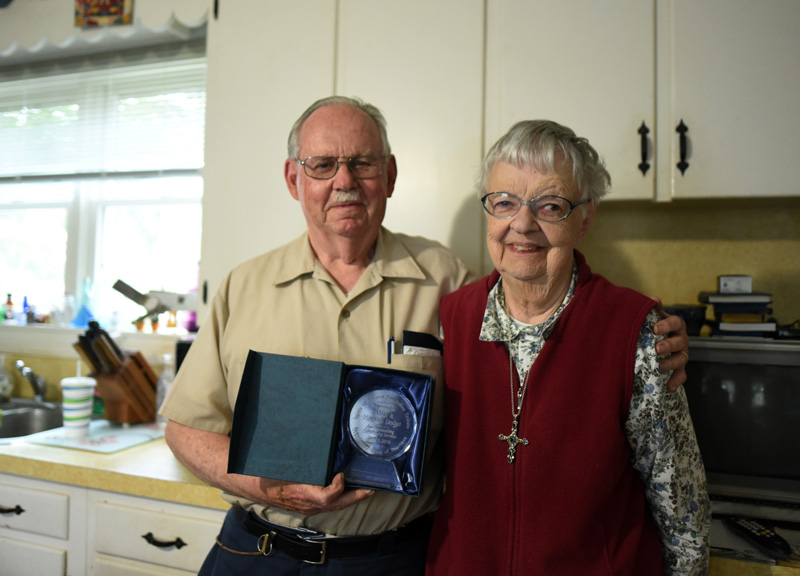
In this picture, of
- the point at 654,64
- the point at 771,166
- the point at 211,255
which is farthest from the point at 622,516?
the point at 211,255

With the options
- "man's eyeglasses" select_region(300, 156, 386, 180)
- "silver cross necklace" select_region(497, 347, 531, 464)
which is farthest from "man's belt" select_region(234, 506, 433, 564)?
"man's eyeglasses" select_region(300, 156, 386, 180)

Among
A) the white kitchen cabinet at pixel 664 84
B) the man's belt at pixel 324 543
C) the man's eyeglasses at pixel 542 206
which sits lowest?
the man's belt at pixel 324 543

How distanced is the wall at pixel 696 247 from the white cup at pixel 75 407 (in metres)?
1.81

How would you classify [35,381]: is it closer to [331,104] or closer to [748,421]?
[331,104]

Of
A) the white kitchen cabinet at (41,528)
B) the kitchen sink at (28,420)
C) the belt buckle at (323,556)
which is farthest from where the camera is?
the kitchen sink at (28,420)

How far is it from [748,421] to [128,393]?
2008 millimetres

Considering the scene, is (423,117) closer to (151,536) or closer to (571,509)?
(571,509)

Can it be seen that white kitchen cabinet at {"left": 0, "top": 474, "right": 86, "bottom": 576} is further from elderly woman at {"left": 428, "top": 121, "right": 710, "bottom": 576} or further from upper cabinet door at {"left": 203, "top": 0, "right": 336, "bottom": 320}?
elderly woman at {"left": 428, "top": 121, "right": 710, "bottom": 576}

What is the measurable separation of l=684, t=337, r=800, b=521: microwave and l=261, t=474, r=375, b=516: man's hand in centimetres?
95

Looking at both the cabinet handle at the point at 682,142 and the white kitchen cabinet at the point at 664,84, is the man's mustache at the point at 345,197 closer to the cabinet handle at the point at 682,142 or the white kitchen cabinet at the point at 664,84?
the white kitchen cabinet at the point at 664,84

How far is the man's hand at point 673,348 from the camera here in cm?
93

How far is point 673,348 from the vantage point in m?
0.93

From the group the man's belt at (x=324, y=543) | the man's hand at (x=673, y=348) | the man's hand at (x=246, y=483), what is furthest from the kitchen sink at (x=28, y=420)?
the man's hand at (x=673, y=348)

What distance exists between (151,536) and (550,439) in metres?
1.19
